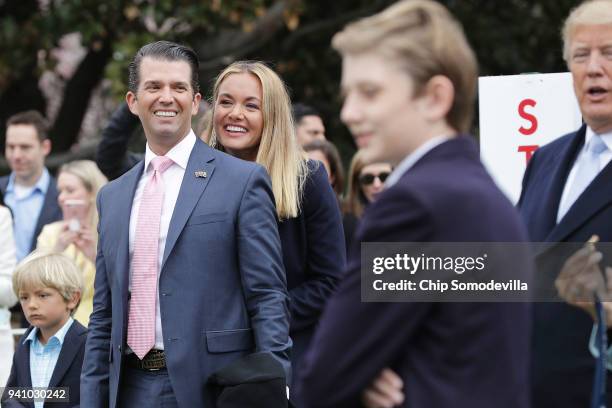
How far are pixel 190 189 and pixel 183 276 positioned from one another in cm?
33

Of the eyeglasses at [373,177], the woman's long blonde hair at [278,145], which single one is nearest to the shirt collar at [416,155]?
the woman's long blonde hair at [278,145]

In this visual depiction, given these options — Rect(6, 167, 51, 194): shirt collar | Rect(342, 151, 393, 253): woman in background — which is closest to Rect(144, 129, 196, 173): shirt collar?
Rect(342, 151, 393, 253): woman in background

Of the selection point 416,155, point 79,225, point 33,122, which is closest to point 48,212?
point 33,122

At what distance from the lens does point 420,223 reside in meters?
2.37

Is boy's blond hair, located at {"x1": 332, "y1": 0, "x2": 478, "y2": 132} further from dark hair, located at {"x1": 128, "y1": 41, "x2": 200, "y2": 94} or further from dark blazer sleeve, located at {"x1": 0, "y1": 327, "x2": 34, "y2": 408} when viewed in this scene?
dark blazer sleeve, located at {"x1": 0, "y1": 327, "x2": 34, "y2": 408}

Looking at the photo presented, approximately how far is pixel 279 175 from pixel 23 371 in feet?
5.37

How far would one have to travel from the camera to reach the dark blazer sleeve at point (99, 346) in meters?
4.37

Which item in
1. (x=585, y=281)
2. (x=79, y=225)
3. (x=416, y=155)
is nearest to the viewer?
(x=416, y=155)

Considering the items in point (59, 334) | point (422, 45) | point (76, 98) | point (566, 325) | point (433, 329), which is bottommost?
point (433, 329)

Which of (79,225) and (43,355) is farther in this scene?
(79,225)

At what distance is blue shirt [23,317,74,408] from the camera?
5.45 m

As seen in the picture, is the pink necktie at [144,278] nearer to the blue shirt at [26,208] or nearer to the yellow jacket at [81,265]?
the yellow jacket at [81,265]

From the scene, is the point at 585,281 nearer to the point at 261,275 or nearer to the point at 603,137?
the point at 603,137

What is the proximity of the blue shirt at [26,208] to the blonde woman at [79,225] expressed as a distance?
0.56 metres
